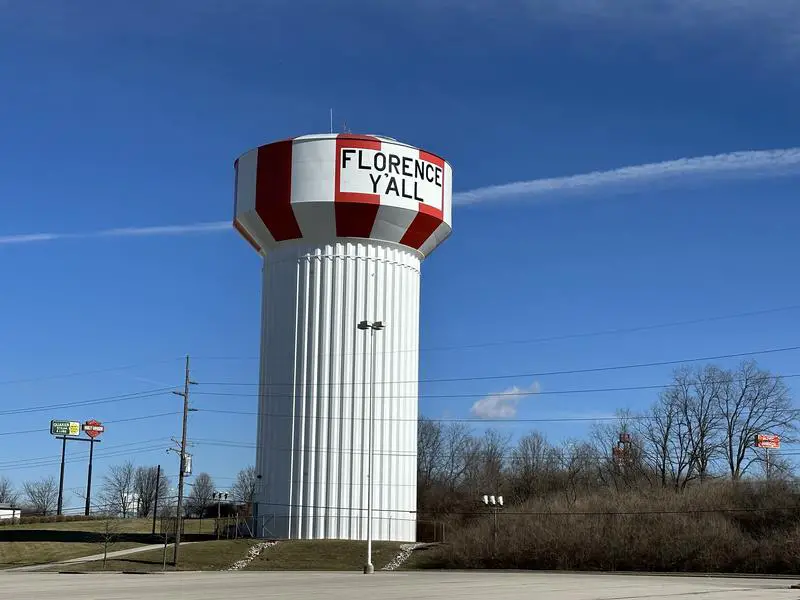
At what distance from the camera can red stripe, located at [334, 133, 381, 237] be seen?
50.6m

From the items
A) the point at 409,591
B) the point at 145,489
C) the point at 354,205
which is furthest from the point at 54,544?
the point at 145,489

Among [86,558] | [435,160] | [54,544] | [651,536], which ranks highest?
[435,160]

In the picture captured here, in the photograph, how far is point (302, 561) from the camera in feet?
157

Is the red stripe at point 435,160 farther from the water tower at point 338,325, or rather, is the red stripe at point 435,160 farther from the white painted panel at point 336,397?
the white painted panel at point 336,397

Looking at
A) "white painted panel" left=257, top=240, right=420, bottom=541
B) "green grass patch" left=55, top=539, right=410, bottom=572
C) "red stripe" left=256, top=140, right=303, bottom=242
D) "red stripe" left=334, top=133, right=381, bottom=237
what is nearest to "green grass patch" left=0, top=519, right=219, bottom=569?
"green grass patch" left=55, top=539, right=410, bottom=572

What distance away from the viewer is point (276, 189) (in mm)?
51750

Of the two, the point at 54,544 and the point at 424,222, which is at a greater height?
the point at 424,222

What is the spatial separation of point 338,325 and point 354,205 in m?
6.65

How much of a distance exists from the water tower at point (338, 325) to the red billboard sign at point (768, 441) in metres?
30.0

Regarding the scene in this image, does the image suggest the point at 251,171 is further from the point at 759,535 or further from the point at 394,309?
the point at 759,535

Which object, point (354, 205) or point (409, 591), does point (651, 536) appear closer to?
point (354, 205)

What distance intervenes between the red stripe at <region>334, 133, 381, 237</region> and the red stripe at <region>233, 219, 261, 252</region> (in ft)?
19.8

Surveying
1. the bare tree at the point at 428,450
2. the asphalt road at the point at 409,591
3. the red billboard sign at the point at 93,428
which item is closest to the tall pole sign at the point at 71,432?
the red billboard sign at the point at 93,428

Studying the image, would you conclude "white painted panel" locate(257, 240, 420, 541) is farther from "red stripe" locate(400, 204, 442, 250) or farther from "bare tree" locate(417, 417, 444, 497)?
"bare tree" locate(417, 417, 444, 497)
